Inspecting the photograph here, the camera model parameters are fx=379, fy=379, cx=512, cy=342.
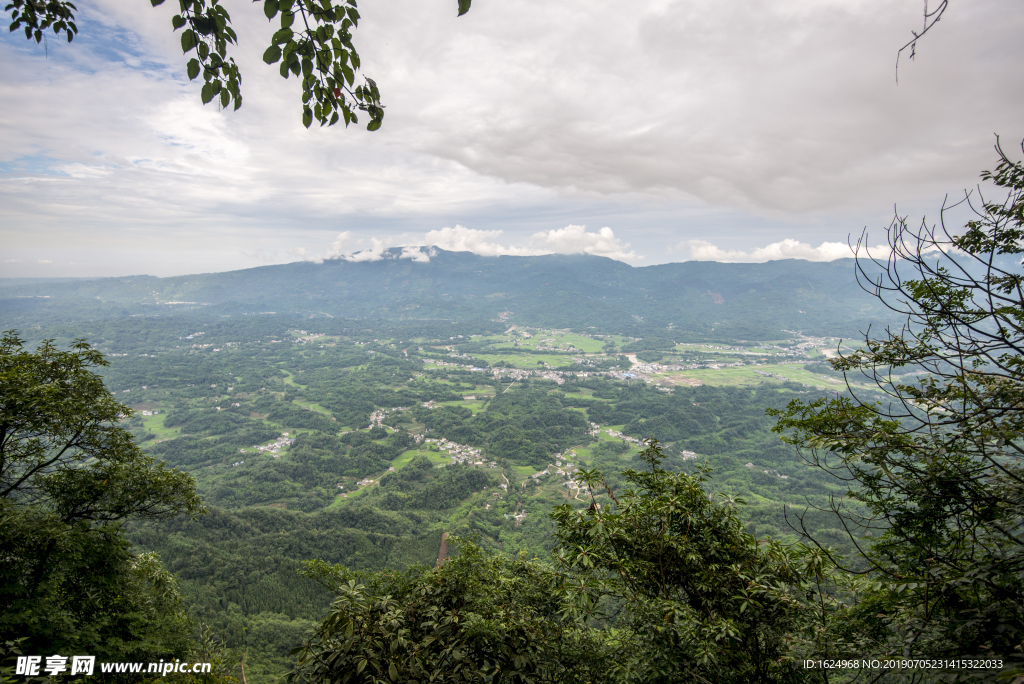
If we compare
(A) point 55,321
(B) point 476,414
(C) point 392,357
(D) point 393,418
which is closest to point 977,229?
(B) point 476,414

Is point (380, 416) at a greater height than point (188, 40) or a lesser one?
lesser

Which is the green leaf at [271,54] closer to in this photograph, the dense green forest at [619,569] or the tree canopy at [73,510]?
the dense green forest at [619,569]

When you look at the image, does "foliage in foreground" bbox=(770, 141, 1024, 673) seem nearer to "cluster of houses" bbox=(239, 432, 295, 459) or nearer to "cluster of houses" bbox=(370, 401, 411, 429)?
"cluster of houses" bbox=(239, 432, 295, 459)

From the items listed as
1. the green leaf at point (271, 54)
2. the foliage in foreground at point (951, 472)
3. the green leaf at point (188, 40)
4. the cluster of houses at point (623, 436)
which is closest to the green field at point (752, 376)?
the cluster of houses at point (623, 436)

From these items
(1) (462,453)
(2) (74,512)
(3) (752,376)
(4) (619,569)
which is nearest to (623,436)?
(1) (462,453)

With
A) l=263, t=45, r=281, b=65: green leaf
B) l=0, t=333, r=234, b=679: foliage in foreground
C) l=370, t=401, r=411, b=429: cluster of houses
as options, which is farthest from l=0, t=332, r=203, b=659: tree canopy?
l=370, t=401, r=411, b=429: cluster of houses

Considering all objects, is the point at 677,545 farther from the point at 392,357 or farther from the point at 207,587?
the point at 392,357

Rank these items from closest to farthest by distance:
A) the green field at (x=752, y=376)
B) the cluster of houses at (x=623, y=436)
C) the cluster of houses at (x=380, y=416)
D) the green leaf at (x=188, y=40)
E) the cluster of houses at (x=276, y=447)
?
the green leaf at (x=188, y=40) < the cluster of houses at (x=276, y=447) < the cluster of houses at (x=623, y=436) < the cluster of houses at (x=380, y=416) < the green field at (x=752, y=376)

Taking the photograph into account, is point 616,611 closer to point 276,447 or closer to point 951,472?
point 951,472

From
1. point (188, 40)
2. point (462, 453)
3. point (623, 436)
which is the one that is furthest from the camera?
point (623, 436)
